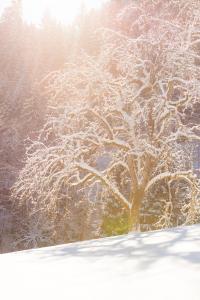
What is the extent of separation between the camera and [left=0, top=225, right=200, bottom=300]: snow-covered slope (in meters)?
1.52

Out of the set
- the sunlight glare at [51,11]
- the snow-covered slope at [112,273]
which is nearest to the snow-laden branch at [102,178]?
the snow-covered slope at [112,273]

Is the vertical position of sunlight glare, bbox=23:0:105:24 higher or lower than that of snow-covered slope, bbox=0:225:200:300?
higher

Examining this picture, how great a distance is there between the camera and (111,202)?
55.5ft

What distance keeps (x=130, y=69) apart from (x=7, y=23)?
2636 centimetres

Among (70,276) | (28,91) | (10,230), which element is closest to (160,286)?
(70,276)

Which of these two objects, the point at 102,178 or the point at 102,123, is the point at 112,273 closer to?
the point at 102,178

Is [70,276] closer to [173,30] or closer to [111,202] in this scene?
[173,30]

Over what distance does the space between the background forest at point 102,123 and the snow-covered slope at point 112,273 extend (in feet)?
22.0

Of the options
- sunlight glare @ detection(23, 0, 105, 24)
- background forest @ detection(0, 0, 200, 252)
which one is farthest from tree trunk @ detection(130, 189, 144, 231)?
sunlight glare @ detection(23, 0, 105, 24)

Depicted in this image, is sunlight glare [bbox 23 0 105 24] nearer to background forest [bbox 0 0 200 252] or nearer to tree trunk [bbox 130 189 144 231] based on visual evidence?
background forest [bbox 0 0 200 252]

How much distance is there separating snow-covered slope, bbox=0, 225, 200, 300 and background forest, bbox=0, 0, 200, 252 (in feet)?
22.0

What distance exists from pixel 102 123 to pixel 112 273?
8.42 meters

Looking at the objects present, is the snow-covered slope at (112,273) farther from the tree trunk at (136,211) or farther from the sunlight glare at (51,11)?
the sunlight glare at (51,11)

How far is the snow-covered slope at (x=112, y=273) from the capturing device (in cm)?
152
